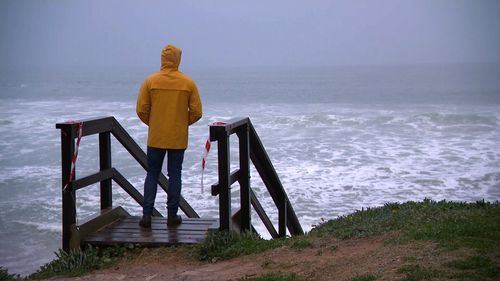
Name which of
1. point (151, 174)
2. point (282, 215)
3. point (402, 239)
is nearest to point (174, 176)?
point (151, 174)

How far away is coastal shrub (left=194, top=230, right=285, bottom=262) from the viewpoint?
19.0 ft

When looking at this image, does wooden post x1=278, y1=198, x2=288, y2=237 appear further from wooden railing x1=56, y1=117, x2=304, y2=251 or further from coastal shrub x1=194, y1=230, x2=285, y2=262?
coastal shrub x1=194, y1=230, x2=285, y2=262

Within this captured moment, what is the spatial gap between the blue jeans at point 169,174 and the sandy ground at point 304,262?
2.14ft

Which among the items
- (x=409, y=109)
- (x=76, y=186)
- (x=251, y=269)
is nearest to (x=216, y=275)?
(x=251, y=269)

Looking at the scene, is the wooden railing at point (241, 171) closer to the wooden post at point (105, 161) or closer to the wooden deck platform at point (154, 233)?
the wooden deck platform at point (154, 233)

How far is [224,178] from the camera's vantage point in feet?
19.3

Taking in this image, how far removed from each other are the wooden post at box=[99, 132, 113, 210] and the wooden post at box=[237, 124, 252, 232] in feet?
5.11

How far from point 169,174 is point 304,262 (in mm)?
1874

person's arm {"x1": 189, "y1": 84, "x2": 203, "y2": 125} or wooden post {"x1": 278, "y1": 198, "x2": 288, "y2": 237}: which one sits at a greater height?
person's arm {"x1": 189, "y1": 84, "x2": 203, "y2": 125}

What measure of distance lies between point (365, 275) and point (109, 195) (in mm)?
3573

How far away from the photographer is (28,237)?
1191 cm

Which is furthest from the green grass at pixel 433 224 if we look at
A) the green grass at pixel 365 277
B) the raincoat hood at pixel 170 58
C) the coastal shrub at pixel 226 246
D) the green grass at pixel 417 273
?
the raincoat hood at pixel 170 58

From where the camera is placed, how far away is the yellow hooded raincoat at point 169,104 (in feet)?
20.1

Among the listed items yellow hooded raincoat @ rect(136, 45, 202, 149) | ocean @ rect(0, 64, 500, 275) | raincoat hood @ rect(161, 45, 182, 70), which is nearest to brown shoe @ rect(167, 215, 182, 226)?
yellow hooded raincoat @ rect(136, 45, 202, 149)
